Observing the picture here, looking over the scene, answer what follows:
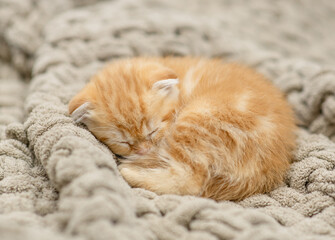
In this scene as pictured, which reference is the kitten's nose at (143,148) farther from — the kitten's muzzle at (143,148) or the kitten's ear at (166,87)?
the kitten's ear at (166,87)

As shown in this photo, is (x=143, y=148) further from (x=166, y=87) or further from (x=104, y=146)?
(x=166, y=87)

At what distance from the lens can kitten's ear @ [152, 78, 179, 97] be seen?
1373 millimetres

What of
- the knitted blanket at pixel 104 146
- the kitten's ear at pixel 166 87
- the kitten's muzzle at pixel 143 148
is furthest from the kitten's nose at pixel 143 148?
the kitten's ear at pixel 166 87

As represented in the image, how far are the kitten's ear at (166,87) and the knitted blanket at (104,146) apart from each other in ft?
1.12

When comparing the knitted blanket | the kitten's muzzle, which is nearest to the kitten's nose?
the kitten's muzzle

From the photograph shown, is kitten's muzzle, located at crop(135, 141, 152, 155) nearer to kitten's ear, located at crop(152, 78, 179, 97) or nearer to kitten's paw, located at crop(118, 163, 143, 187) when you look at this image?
kitten's paw, located at crop(118, 163, 143, 187)

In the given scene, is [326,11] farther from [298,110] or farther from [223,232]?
[223,232]

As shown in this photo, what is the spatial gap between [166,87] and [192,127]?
0.23 metres

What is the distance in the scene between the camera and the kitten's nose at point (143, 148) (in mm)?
1363

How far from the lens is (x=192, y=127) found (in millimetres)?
1285

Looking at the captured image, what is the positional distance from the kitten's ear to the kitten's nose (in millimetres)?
226

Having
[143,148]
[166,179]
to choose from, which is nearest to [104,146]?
[143,148]

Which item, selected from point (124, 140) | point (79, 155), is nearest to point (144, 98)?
point (124, 140)

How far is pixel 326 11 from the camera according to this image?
2775 millimetres
